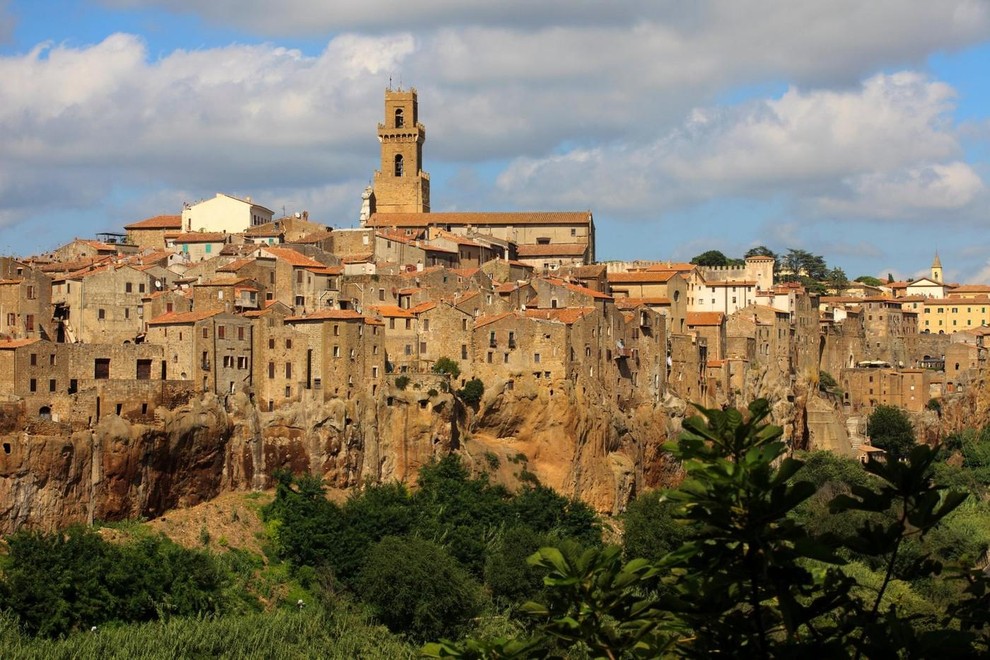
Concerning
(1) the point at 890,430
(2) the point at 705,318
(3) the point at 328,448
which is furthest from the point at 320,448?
(1) the point at 890,430

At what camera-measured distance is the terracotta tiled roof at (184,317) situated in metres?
62.8

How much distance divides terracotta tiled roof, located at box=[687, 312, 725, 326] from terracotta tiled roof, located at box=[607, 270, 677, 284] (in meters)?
2.84

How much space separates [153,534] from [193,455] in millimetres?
4196

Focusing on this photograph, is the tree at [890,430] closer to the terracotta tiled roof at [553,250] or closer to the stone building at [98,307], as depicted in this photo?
the terracotta tiled roof at [553,250]

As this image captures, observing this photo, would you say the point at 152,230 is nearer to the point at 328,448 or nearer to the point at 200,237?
the point at 200,237

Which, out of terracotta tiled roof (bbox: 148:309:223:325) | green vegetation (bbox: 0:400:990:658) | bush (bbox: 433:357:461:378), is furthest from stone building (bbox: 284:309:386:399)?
bush (bbox: 433:357:461:378)

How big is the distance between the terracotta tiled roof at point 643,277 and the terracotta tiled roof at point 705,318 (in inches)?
112

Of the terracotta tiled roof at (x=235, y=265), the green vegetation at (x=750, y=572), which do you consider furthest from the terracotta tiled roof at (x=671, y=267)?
the green vegetation at (x=750, y=572)

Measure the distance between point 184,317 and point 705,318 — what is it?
36.7 metres

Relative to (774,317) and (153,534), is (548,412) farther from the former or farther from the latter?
(774,317)

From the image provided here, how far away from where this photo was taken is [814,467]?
8650 cm

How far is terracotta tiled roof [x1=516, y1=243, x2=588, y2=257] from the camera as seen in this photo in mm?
100375

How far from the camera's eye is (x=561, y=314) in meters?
73.6

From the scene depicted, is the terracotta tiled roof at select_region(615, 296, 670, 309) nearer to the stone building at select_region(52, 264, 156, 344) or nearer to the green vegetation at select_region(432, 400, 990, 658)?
the stone building at select_region(52, 264, 156, 344)
